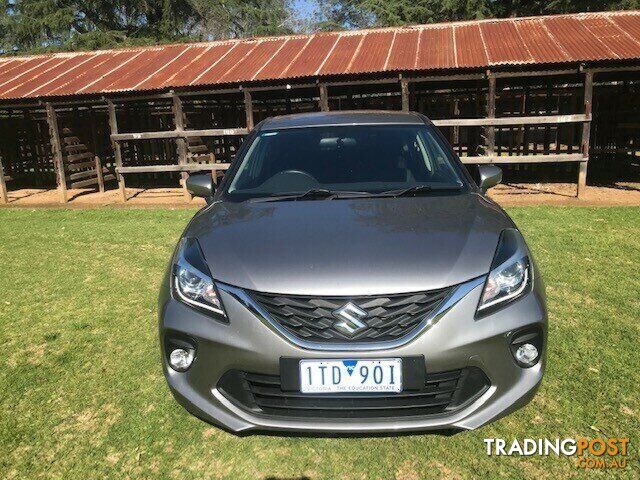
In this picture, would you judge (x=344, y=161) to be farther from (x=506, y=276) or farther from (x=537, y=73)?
(x=537, y=73)

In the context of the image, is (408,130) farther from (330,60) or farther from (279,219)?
(330,60)

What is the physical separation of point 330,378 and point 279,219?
99cm

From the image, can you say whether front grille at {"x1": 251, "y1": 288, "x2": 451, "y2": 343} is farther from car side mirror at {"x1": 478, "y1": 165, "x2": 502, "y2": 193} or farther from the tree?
the tree

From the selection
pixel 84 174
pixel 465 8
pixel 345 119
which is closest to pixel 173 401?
pixel 345 119

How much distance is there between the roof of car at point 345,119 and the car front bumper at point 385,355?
184cm

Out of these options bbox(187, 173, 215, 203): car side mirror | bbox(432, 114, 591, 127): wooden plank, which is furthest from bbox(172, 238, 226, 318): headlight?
bbox(432, 114, 591, 127): wooden plank

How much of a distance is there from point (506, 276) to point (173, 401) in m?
2.04

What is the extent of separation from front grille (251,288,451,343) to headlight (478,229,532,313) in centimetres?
22

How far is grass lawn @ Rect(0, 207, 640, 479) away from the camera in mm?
2438

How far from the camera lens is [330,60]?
11000mm

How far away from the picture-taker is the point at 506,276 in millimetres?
2311

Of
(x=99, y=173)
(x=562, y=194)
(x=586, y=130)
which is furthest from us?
(x=99, y=173)

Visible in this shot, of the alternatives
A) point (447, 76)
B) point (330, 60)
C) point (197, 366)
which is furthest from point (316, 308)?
point (330, 60)

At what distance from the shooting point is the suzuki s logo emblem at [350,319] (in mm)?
2117
